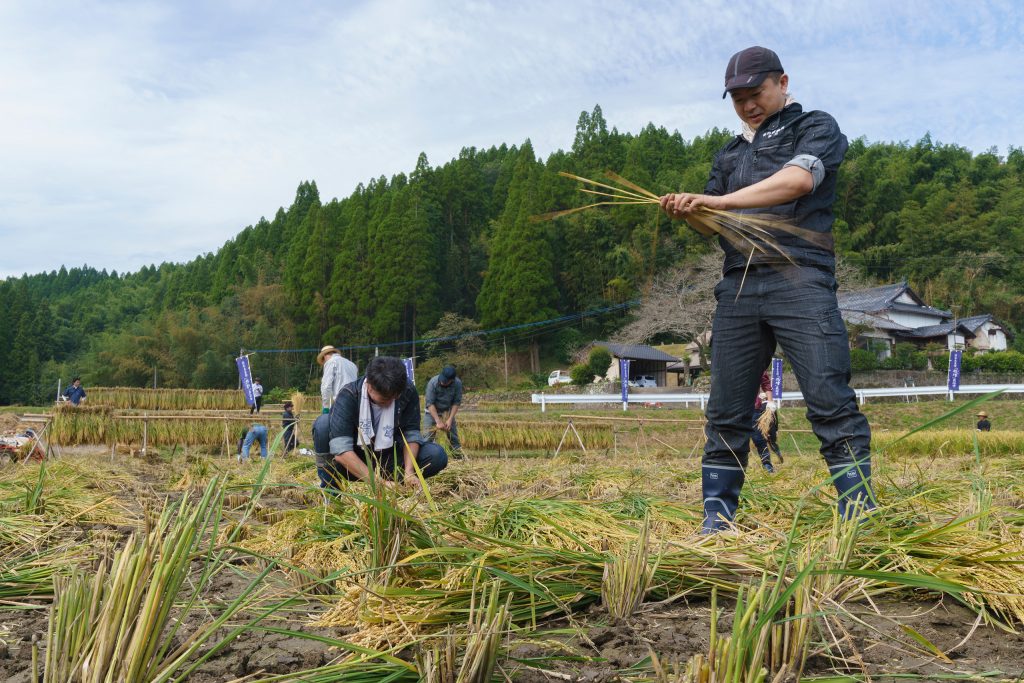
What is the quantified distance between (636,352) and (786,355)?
4293 cm

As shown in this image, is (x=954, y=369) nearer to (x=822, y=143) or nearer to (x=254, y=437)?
(x=254, y=437)

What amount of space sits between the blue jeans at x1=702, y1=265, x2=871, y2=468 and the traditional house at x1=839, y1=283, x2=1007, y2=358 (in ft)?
124

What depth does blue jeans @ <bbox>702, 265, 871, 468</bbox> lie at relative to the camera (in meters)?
2.23

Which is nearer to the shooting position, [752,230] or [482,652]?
[482,652]

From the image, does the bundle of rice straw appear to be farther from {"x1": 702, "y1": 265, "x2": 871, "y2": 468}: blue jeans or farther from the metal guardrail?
the metal guardrail

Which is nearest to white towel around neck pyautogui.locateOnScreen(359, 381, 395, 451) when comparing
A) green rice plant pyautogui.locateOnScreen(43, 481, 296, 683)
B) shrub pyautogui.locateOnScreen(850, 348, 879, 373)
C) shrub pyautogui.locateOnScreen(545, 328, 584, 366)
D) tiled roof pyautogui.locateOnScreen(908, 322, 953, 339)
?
green rice plant pyautogui.locateOnScreen(43, 481, 296, 683)

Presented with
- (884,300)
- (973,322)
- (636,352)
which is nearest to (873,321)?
(884,300)

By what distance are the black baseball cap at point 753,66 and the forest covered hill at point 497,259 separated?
37.1 m

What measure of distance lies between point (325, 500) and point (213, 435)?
1218cm

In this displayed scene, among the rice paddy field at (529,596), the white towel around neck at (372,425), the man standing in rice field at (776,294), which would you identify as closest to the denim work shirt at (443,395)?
the white towel around neck at (372,425)

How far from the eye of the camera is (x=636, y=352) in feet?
147

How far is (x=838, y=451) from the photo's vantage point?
88.0 inches

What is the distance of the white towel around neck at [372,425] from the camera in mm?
3389

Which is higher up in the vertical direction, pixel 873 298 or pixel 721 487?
pixel 873 298
